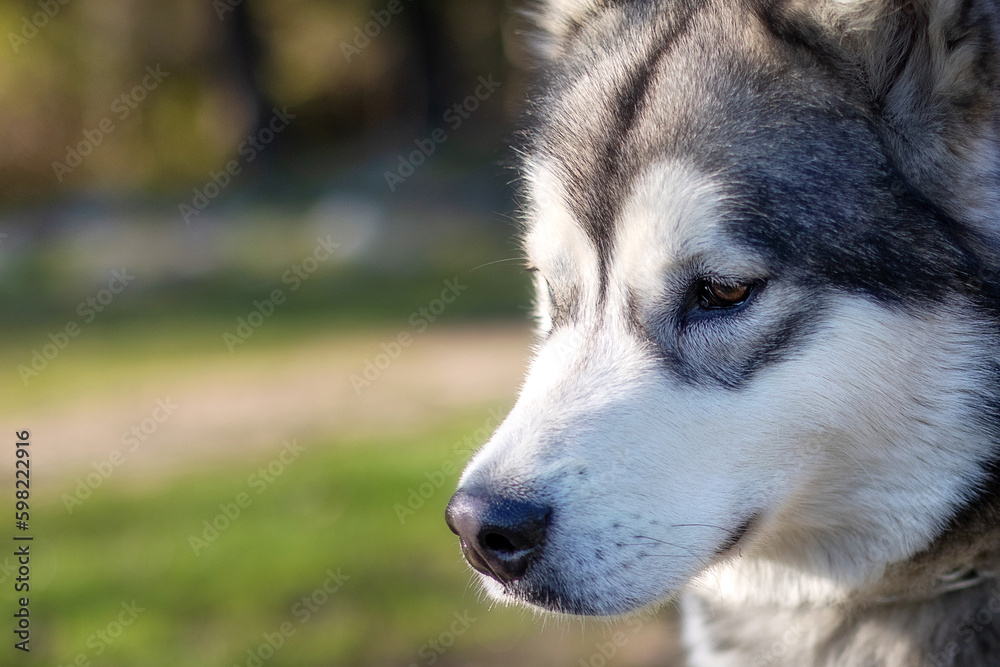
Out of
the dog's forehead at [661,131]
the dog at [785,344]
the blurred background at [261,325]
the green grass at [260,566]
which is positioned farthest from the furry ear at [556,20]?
the green grass at [260,566]

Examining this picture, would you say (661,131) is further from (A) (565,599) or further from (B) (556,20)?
(A) (565,599)

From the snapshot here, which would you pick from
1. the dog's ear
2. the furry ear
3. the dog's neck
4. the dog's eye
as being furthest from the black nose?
the furry ear

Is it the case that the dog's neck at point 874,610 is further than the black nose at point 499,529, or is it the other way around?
the dog's neck at point 874,610

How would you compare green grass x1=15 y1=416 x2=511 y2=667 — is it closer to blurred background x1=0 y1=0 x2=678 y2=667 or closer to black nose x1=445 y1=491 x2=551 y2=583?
blurred background x1=0 y1=0 x2=678 y2=667

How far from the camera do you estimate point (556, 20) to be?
3064 millimetres

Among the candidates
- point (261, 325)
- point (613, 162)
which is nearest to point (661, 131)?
point (613, 162)

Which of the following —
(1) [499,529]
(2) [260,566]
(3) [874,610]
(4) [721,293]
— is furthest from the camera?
(2) [260,566]

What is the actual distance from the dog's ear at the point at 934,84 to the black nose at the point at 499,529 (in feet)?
3.79

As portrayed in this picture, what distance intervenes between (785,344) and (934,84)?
2.21 ft

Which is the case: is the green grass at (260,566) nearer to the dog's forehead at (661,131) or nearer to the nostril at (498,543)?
the nostril at (498,543)

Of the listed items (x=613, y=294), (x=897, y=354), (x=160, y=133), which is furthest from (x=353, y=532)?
(x=160, y=133)

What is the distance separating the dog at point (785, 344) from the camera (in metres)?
2.10

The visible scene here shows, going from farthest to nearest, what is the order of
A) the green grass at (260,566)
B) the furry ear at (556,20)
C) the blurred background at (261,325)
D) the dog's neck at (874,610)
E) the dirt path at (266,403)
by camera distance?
1. the dirt path at (266,403)
2. the blurred background at (261,325)
3. the green grass at (260,566)
4. the furry ear at (556,20)
5. the dog's neck at (874,610)

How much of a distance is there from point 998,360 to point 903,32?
774 millimetres
